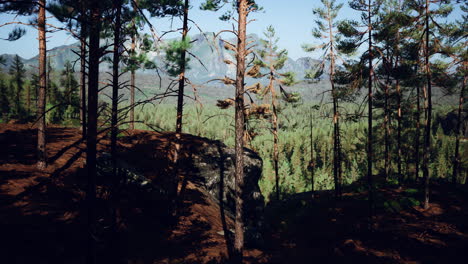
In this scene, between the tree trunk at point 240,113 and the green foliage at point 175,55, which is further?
the tree trunk at point 240,113

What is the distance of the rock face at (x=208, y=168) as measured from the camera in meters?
13.1

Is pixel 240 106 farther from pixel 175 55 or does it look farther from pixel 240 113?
pixel 175 55

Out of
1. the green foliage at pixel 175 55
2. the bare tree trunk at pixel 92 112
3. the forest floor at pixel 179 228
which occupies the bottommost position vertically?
the forest floor at pixel 179 228

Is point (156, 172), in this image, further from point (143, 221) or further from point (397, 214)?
point (397, 214)

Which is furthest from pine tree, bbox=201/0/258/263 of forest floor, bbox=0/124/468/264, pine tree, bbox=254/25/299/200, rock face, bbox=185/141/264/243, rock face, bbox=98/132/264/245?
pine tree, bbox=254/25/299/200

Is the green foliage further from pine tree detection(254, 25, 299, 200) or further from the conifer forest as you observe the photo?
pine tree detection(254, 25, 299, 200)

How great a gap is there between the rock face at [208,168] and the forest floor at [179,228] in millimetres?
939

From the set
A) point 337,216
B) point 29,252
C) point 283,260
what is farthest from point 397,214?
point 29,252

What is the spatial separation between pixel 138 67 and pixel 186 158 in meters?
9.37

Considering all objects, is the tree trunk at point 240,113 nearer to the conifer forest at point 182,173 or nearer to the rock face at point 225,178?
the conifer forest at point 182,173

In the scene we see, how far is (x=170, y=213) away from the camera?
10.2m

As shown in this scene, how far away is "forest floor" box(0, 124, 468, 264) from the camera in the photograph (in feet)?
21.4

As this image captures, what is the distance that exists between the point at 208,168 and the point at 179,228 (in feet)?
20.2

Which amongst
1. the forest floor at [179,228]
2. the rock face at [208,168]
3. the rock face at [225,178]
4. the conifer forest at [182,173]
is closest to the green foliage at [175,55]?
the conifer forest at [182,173]
